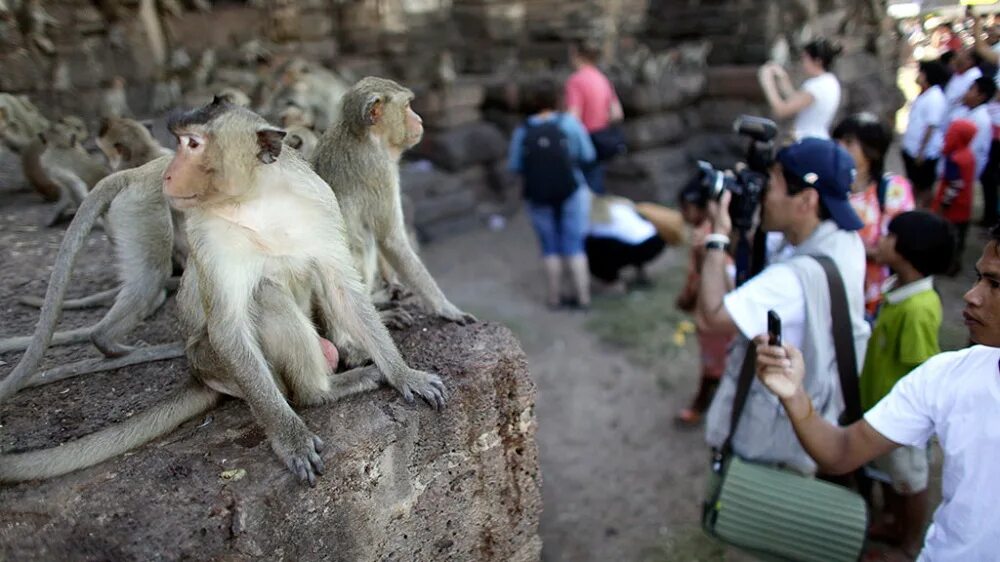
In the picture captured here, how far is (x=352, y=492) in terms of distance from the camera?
1.99 metres

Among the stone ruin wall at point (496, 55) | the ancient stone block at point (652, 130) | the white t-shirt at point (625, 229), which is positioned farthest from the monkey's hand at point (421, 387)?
the ancient stone block at point (652, 130)

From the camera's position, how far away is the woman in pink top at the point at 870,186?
3799 millimetres

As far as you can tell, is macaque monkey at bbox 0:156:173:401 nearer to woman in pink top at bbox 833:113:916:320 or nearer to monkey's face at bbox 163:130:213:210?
monkey's face at bbox 163:130:213:210

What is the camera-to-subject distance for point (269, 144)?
194 cm

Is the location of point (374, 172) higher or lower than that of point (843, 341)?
higher

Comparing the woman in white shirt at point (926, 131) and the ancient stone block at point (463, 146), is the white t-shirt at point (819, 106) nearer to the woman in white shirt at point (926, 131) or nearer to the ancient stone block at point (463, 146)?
the woman in white shirt at point (926, 131)

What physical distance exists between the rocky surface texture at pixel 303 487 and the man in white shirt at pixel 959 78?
5014 mm

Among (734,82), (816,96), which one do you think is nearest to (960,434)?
(816,96)

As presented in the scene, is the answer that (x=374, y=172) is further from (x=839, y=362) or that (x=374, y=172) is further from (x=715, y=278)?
(x=839, y=362)

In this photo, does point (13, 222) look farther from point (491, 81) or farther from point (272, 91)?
point (491, 81)

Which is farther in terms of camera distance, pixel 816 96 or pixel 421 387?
pixel 816 96

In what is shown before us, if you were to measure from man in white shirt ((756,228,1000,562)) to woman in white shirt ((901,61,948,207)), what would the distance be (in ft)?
16.0

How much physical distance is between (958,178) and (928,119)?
716 mm

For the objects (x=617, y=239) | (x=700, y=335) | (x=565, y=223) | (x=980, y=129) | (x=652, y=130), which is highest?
(x=980, y=129)
